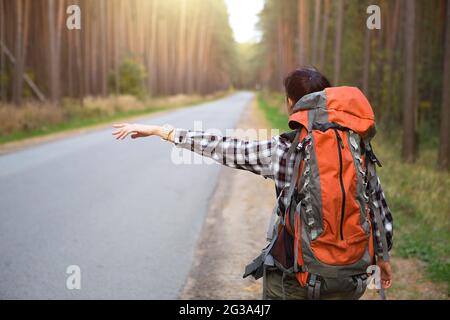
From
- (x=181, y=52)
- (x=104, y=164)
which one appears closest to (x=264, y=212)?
(x=104, y=164)

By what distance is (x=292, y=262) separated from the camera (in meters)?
2.33

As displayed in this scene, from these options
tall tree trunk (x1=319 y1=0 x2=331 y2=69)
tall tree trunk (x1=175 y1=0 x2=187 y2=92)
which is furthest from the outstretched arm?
tall tree trunk (x1=175 y1=0 x2=187 y2=92)

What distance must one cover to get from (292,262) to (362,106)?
2.58 feet

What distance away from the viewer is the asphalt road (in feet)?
16.6

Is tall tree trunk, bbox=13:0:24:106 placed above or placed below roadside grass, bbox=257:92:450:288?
above

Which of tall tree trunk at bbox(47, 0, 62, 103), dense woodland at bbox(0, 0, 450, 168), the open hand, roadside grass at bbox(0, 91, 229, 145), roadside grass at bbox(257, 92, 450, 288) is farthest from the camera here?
tall tree trunk at bbox(47, 0, 62, 103)

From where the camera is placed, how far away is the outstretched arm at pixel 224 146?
8.07ft

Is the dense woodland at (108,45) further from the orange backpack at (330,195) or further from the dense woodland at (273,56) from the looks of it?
the orange backpack at (330,195)

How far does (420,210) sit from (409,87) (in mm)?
6042

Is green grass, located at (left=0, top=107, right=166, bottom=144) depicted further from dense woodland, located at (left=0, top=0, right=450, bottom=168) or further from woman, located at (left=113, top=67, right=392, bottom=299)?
woman, located at (left=113, top=67, right=392, bottom=299)

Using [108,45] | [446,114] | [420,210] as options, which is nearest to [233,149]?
[420,210]

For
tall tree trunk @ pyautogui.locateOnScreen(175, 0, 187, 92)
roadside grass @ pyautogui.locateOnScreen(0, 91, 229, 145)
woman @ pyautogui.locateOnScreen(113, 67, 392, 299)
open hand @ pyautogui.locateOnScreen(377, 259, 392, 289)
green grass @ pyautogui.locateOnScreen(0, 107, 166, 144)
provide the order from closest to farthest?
woman @ pyautogui.locateOnScreen(113, 67, 392, 299), open hand @ pyautogui.locateOnScreen(377, 259, 392, 289), green grass @ pyautogui.locateOnScreen(0, 107, 166, 144), roadside grass @ pyautogui.locateOnScreen(0, 91, 229, 145), tall tree trunk @ pyautogui.locateOnScreen(175, 0, 187, 92)

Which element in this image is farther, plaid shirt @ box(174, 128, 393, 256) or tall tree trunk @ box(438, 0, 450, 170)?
tall tree trunk @ box(438, 0, 450, 170)

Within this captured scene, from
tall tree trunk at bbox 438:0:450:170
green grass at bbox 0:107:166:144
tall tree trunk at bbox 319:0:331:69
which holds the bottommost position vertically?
green grass at bbox 0:107:166:144
